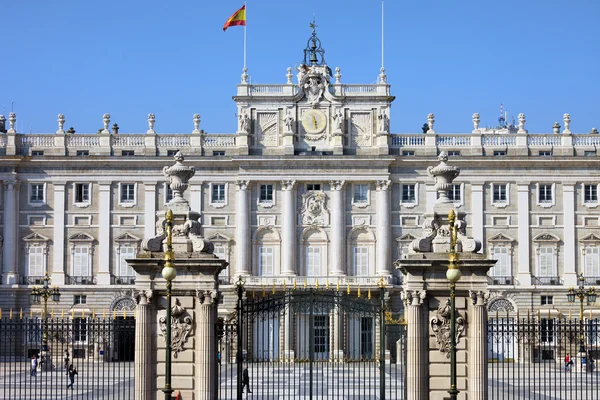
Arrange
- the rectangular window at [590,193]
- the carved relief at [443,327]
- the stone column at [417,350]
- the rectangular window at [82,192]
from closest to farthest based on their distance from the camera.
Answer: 1. the stone column at [417,350]
2. the carved relief at [443,327]
3. the rectangular window at [590,193]
4. the rectangular window at [82,192]

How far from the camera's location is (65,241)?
8456 cm

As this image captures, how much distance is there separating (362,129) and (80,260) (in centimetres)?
2227

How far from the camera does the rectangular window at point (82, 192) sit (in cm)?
8488

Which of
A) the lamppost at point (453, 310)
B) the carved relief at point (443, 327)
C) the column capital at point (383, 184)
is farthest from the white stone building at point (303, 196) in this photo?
the lamppost at point (453, 310)

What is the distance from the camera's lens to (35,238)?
84375 mm

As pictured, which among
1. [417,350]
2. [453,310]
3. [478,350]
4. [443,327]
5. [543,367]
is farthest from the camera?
[543,367]

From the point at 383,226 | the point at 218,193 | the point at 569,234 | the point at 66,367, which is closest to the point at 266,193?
the point at 218,193

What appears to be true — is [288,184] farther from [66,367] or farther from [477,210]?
[66,367]

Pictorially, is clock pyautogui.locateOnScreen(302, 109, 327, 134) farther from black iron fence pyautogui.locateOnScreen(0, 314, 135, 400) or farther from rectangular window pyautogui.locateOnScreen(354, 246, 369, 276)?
black iron fence pyautogui.locateOnScreen(0, 314, 135, 400)

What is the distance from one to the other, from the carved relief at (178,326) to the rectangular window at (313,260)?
4958cm

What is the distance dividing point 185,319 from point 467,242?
8595 millimetres

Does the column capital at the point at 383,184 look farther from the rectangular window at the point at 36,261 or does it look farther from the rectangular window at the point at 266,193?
the rectangular window at the point at 36,261

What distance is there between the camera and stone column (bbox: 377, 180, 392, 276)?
83.6 meters

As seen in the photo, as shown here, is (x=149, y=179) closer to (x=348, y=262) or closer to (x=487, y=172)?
(x=348, y=262)
